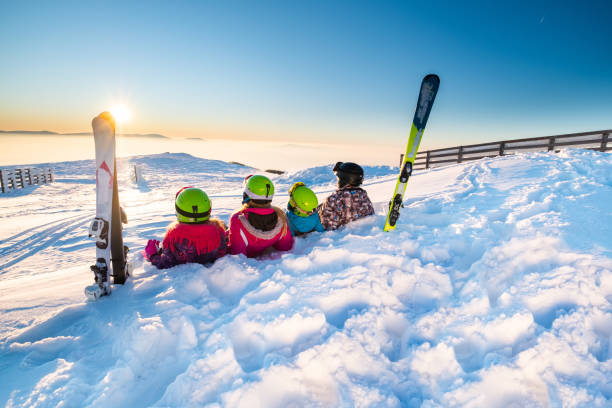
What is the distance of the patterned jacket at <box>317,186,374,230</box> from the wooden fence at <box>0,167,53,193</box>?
2023 centimetres

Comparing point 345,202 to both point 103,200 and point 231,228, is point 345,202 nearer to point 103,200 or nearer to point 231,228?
point 231,228

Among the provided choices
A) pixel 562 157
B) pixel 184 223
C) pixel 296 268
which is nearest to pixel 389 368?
pixel 296 268

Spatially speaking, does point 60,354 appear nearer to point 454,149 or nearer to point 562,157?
point 562,157

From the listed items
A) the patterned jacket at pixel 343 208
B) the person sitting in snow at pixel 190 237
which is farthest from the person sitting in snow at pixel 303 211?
the person sitting in snow at pixel 190 237

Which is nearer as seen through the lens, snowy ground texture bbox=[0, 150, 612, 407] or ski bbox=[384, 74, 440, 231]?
snowy ground texture bbox=[0, 150, 612, 407]

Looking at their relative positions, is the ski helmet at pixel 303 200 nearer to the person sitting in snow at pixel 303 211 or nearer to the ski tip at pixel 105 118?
the person sitting in snow at pixel 303 211

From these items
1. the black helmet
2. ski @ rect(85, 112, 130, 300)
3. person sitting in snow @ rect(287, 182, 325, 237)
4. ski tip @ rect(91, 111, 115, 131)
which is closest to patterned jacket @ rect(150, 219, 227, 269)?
ski @ rect(85, 112, 130, 300)

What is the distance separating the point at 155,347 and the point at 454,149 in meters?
18.3

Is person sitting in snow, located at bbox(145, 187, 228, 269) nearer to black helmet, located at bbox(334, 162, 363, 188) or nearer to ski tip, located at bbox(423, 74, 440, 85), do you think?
black helmet, located at bbox(334, 162, 363, 188)

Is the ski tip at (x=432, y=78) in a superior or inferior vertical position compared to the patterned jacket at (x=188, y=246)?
superior

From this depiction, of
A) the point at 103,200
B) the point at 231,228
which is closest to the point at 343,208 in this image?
the point at 231,228

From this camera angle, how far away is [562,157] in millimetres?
6273

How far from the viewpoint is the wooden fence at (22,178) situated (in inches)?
607

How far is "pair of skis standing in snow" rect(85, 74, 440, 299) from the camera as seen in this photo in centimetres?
255
